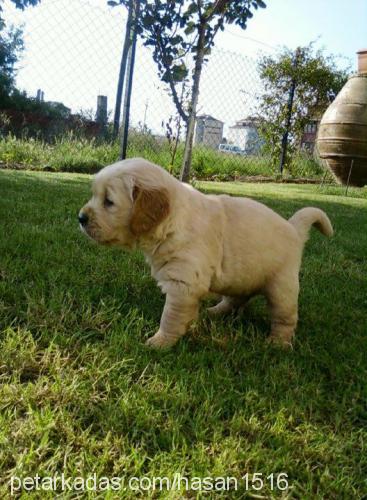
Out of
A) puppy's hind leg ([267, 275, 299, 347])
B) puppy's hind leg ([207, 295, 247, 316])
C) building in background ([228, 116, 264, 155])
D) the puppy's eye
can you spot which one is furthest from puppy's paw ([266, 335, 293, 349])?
building in background ([228, 116, 264, 155])

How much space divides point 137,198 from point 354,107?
10038 mm

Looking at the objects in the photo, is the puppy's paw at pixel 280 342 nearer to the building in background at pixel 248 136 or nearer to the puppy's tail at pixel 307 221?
the puppy's tail at pixel 307 221

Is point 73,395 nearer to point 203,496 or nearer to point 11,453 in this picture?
point 11,453

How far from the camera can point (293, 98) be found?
1463 cm

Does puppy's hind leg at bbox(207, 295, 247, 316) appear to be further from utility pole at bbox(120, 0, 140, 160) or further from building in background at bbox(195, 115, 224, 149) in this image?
building in background at bbox(195, 115, 224, 149)

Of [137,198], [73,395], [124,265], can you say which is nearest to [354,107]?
[124,265]

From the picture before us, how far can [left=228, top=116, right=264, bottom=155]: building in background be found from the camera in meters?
14.1

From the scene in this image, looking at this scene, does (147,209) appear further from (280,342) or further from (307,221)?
(307,221)

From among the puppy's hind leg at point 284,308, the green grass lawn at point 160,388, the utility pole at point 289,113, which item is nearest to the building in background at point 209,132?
the utility pole at point 289,113

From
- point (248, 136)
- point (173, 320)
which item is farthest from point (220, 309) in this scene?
point (248, 136)

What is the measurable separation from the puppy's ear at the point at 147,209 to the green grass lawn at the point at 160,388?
1.59ft

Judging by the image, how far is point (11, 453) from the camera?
1337mm

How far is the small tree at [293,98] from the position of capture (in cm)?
1427

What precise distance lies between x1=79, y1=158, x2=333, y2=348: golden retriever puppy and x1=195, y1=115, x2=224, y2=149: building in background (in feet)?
34.9
